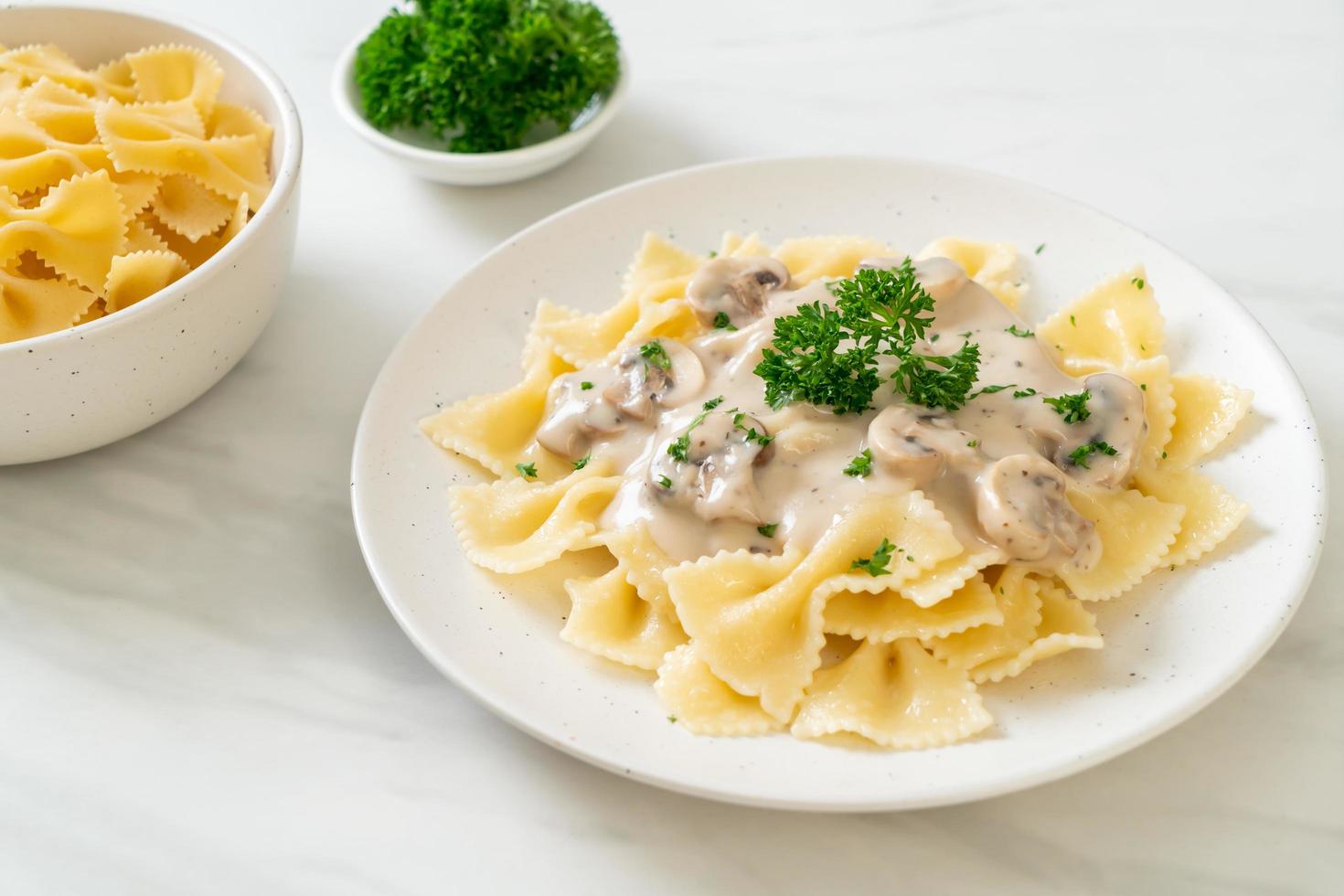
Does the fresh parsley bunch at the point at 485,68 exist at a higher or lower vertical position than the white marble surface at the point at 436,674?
higher

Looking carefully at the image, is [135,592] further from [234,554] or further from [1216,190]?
[1216,190]

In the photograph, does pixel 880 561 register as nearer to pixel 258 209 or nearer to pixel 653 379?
pixel 653 379

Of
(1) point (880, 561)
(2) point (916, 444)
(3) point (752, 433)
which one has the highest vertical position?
(2) point (916, 444)

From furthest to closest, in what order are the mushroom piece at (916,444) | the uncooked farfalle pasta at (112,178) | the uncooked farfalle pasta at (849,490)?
the uncooked farfalle pasta at (112,178), the mushroom piece at (916,444), the uncooked farfalle pasta at (849,490)

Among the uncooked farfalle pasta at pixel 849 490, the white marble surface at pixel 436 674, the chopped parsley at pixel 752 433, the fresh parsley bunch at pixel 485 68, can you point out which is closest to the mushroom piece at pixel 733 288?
the uncooked farfalle pasta at pixel 849 490

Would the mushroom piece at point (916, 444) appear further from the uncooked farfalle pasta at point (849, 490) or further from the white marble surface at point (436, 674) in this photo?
the white marble surface at point (436, 674)

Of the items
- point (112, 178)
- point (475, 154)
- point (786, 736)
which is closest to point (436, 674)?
point (786, 736)
